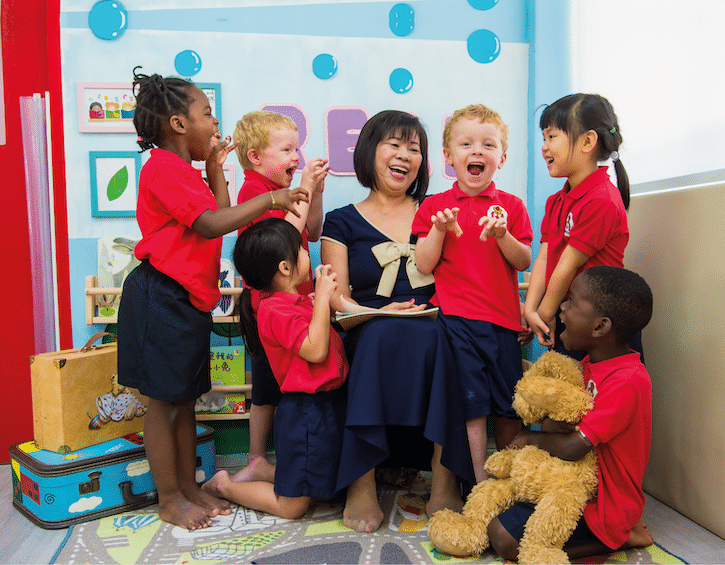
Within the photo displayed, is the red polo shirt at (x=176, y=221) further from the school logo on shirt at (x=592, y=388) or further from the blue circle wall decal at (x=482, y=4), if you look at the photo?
the blue circle wall decal at (x=482, y=4)

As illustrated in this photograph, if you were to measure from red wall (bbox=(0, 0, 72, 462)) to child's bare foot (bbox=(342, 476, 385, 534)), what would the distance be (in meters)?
1.32

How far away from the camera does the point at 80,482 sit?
1.62 m

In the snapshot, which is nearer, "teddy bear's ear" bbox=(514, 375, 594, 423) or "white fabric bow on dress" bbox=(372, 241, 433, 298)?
"teddy bear's ear" bbox=(514, 375, 594, 423)

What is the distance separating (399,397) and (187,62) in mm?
1537

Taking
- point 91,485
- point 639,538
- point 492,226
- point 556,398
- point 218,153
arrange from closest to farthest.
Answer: point 556,398, point 639,538, point 492,226, point 91,485, point 218,153

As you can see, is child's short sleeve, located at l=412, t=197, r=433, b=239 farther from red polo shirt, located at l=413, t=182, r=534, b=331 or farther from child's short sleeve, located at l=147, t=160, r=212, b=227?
child's short sleeve, located at l=147, t=160, r=212, b=227

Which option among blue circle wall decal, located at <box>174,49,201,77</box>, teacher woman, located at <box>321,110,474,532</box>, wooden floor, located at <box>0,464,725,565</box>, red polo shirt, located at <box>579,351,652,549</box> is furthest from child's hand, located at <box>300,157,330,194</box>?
wooden floor, located at <box>0,464,725,565</box>

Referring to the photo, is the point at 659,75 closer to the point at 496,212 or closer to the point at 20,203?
the point at 496,212

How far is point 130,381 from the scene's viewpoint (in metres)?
1.59

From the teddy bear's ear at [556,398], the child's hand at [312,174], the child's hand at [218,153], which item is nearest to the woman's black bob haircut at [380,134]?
the child's hand at [312,174]

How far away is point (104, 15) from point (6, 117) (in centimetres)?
54

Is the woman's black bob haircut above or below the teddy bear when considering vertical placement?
above

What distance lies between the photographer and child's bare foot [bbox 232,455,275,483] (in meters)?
1.77

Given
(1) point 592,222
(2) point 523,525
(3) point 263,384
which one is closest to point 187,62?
(3) point 263,384
